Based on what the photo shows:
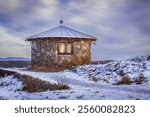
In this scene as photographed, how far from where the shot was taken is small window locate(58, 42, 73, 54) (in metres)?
30.5

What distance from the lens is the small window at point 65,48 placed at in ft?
100

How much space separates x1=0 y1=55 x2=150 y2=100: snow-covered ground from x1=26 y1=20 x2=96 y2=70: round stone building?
471 cm

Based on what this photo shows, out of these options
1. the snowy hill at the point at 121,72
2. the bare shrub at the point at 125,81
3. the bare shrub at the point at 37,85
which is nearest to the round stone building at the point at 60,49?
the snowy hill at the point at 121,72

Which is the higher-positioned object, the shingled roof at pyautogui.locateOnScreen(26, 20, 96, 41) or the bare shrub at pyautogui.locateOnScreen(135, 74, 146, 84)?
the shingled roof at pyautogui.locateOnScreen(26, 20, 96, 41)

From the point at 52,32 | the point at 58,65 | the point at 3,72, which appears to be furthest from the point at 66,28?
the point at 3,72

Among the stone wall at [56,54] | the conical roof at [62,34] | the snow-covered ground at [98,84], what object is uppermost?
the conical roof at [62,34]

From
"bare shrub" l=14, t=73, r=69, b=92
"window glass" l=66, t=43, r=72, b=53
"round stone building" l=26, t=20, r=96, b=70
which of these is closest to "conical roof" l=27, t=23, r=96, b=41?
"round stone building" l=26, t=20, r=96, b=70

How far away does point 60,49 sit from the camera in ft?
100

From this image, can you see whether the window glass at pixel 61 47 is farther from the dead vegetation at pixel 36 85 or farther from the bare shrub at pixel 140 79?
→ the bare shrub at pixel 140 79

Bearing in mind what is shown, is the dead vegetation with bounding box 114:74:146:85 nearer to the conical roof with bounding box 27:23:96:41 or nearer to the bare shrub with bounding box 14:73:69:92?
the bare shrub with bounding box 14:73:69:92

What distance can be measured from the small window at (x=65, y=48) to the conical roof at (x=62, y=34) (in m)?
0.68

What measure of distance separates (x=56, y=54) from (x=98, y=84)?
38.3 feet

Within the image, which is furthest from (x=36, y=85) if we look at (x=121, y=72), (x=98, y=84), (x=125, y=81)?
(x=121, y=72)

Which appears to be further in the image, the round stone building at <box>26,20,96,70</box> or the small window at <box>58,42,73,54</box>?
the small window at <box>58,42,73,54</box>
